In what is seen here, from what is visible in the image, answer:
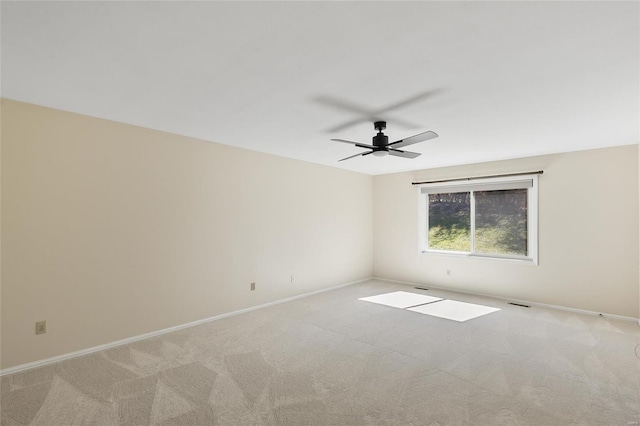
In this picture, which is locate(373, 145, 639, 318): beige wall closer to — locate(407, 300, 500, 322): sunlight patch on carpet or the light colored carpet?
the light colored carpet

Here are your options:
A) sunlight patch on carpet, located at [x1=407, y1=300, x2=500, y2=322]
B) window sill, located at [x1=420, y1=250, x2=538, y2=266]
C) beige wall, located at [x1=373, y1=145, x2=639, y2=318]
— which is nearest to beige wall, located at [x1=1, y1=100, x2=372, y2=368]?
sunlight patch on carpet, located at [x1=407, y1=300, x2=500, y2=322]

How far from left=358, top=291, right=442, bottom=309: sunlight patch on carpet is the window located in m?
1.15

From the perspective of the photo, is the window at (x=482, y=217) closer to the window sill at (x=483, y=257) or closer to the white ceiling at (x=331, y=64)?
the window sill at (x=483, y=257)

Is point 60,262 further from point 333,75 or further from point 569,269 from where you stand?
point 569,269

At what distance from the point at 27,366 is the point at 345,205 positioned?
4798mm

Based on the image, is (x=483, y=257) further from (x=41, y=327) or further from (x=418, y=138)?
(x=41, y=327)

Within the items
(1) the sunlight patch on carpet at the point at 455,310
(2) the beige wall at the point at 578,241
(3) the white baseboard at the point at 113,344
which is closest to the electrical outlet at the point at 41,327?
(3) the white baseboard at the point at 113,344

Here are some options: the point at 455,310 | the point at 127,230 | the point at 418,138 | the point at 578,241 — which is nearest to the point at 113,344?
the point at 127,230

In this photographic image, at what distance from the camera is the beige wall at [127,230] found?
2.69m

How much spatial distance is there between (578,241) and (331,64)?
4499mm

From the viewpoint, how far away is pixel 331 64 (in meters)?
2.01

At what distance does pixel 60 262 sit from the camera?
113 inches

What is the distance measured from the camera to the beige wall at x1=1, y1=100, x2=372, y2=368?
2.69 metres

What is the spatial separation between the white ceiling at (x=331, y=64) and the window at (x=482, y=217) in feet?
5.54
